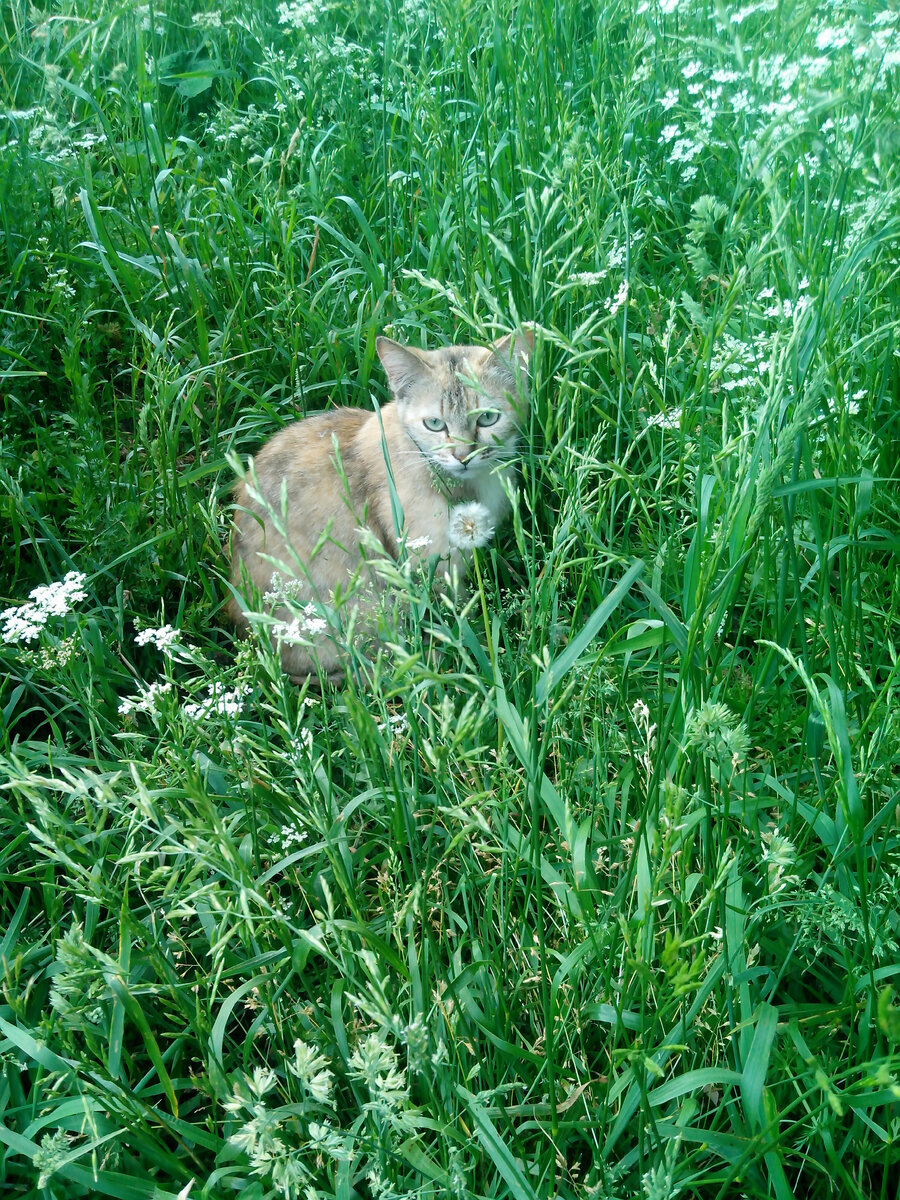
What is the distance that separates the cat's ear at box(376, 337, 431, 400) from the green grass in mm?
276

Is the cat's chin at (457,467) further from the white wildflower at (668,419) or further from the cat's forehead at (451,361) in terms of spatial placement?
the white wildflower at (668,419)

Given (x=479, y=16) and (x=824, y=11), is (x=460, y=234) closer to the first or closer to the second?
(x=824, y=11)

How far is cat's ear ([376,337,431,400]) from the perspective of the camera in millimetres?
2543

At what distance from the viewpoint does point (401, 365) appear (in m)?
2.63

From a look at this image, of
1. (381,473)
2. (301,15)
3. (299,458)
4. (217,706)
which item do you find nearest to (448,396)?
(381,473)

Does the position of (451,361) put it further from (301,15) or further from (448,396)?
(301,15)

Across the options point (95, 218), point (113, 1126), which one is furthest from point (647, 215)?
point (113, 1126)

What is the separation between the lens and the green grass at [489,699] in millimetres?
1320

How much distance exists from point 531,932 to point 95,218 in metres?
2.48

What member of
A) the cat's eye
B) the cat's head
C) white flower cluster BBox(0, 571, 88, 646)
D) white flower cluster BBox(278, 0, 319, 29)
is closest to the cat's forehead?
the cat's head

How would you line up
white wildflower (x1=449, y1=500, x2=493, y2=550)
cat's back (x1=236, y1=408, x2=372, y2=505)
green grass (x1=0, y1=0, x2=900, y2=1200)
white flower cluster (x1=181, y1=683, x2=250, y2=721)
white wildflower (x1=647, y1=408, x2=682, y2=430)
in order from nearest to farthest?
green grass (x1=0, y1=0, x2=900, y2=1200) < white flower cluster (x1=181, y1=683, x2=250, y2=721) < white wildflower (x1=647, y1=408, x2=682, y2=430) < white wildflower (x1=449, y1=500, x2=493, y2=550) < cat's back (x1=236, y1=408, x2=372, y2=505)

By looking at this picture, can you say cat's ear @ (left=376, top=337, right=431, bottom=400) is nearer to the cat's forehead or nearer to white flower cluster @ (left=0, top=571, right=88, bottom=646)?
the cat's forehead

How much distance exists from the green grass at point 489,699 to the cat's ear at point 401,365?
10.9 inches

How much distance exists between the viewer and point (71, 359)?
2.52 metres
